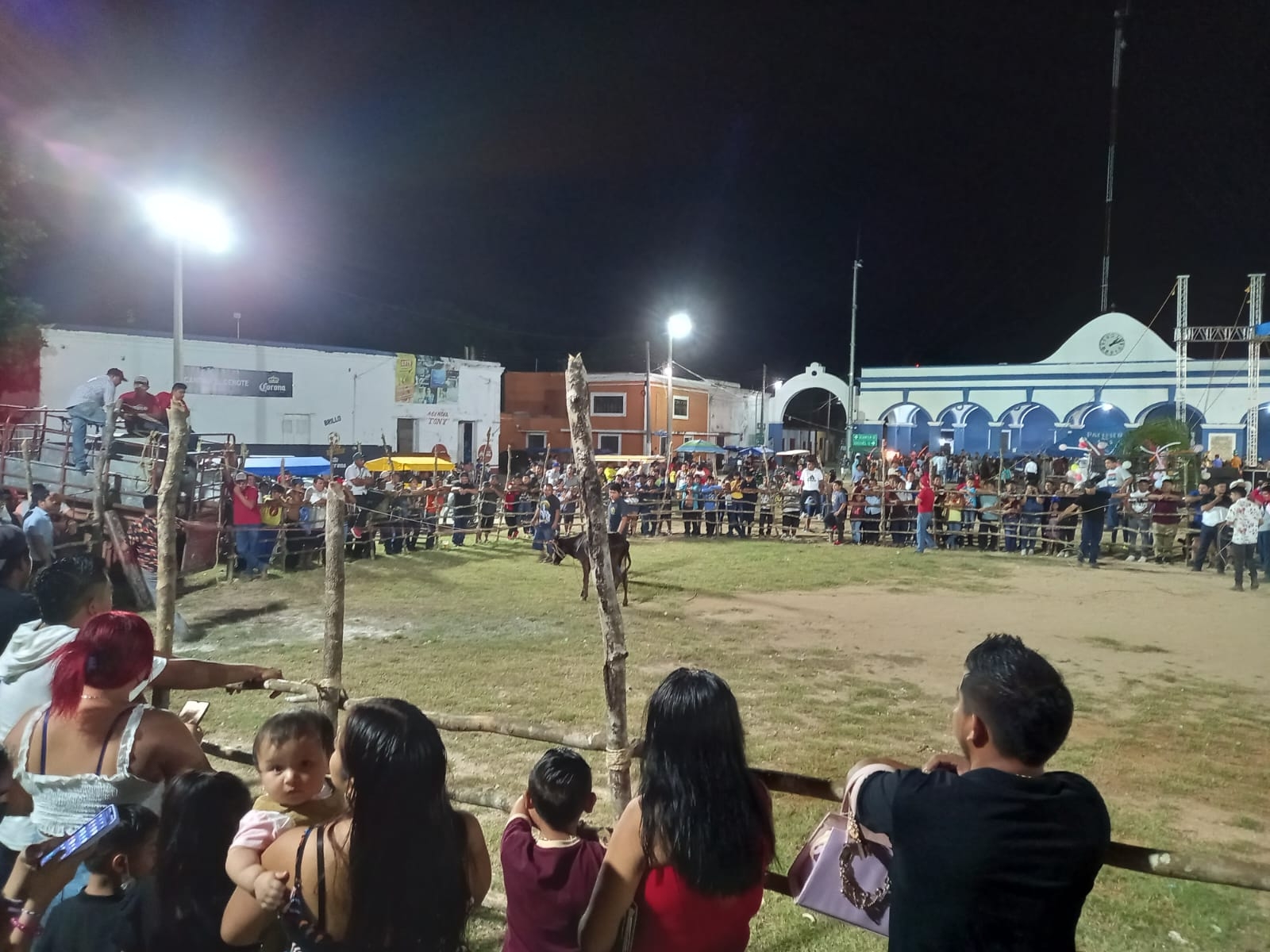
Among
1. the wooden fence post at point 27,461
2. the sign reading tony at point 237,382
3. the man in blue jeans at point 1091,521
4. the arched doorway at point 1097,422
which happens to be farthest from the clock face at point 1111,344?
the wooden fence post at point 27,461

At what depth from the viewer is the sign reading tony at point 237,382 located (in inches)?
1128

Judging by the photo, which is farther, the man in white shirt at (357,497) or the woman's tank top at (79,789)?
the man in white shirt at (357,497)

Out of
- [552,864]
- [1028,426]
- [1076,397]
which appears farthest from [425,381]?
[552,864]

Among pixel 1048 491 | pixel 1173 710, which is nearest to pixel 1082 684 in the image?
pixel 1173 710

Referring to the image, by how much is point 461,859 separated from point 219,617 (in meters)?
9.89

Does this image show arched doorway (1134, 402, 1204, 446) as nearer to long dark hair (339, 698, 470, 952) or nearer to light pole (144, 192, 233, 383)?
light pole (144, 192, 233, 383)

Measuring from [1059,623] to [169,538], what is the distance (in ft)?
34.0

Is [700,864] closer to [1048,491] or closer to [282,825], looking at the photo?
[282,825]

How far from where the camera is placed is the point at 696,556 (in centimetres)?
1712

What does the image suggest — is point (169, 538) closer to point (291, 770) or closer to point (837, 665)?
point (291, 770)

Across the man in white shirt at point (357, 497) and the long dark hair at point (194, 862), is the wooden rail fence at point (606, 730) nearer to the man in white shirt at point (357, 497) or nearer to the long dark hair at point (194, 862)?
the long dark hair at point (194, 862)

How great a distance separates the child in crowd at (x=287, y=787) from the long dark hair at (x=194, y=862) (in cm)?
7

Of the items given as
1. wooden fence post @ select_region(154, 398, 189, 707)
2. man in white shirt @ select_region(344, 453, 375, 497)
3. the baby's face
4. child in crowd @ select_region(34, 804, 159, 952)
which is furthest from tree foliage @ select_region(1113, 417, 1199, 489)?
child in crowd @ select_region(34, 804, 159, 952)

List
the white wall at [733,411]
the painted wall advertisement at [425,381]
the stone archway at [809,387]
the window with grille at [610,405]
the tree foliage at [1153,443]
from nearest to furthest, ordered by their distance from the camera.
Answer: the tree foliage at [1153,443] < the painted wall advertisement at [425,381] < the stone archway at [809,387] < the window with grille at [610,405] < the white wall at [733,411]
